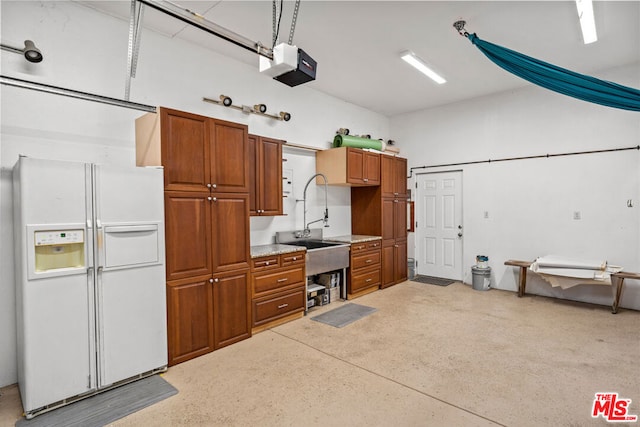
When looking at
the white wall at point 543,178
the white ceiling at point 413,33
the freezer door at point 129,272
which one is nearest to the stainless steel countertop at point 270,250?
the freezer door at point 129,272

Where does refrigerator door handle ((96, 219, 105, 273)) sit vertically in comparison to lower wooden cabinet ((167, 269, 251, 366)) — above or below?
above

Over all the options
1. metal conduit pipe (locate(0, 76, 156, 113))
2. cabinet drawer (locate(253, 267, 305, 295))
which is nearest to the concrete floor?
cabinet drawer (locate(253, 267, 305, 295))

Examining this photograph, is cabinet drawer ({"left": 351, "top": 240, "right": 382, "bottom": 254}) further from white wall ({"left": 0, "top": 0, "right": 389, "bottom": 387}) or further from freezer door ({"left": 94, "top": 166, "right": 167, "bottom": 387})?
freezer door ({"left": 94, "top": 166, "right": 167, "bottom": 387})

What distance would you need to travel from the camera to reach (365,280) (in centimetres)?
522

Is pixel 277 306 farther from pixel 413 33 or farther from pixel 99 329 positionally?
pixel 413 33

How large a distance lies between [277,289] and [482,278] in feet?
12.0

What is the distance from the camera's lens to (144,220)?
2680mm

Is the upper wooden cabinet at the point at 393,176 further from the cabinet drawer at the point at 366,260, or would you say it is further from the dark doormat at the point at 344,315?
the dark doormat at the point at 344,315

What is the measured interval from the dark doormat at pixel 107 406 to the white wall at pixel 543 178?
5273 millimetres

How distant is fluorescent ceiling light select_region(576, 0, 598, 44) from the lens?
119 inches

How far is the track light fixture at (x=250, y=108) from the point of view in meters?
3.90

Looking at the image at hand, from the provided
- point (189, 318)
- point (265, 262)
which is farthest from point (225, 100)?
point (189, 318)

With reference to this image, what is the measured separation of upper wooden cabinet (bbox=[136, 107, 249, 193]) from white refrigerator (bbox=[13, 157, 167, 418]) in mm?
236

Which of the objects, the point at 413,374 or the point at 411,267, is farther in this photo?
the point at 411,267
